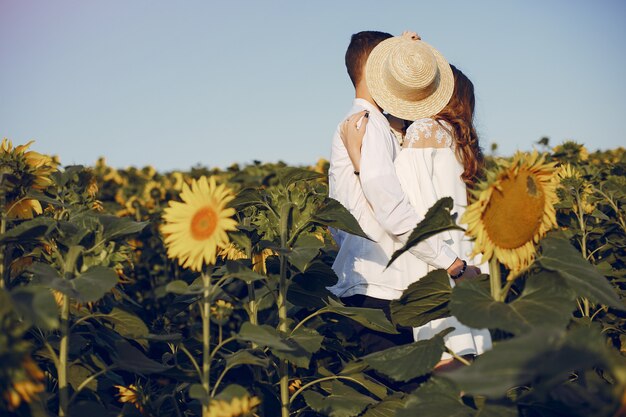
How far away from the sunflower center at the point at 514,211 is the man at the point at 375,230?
33.8 inches

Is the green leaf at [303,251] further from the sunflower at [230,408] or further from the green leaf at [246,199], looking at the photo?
the sunflower at [230,408]

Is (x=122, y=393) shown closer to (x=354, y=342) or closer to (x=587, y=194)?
(x=354, y=342)

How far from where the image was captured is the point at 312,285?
8.82 ft

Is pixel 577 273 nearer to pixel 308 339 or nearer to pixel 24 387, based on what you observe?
pixel 308 339

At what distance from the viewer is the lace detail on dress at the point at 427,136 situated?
3.10 meters

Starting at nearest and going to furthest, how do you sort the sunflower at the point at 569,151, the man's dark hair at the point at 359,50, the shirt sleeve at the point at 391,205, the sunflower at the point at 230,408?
the sunflower at the point at 230,408, the shirt sleeve at the point at 391,205, the man's dark hair at the point at 359,50, the sunflower at the point at 569,151

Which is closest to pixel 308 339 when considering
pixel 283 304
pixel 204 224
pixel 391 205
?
pixel 283 304

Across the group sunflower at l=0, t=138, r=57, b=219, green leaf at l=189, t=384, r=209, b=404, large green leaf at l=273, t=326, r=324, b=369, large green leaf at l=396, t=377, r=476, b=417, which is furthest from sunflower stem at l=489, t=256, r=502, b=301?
sunflower at l=0, t=138, r=57, b=219

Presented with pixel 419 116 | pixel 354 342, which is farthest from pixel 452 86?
pixel 354 342

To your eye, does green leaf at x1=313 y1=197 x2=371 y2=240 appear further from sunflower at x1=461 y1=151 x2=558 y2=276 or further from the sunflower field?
sunflower at x1=461 y1=151 x2=558 y2=276

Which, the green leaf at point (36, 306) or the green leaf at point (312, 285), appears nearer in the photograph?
the green leaf at point (36, 306)

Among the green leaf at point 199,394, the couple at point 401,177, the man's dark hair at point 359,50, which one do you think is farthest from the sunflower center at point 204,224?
the man's dark hair at point 359,50

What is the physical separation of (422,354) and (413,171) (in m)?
1.14

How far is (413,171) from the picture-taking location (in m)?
3.09
